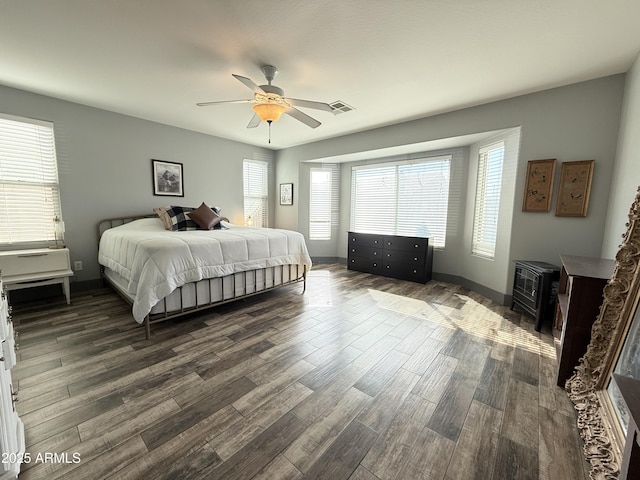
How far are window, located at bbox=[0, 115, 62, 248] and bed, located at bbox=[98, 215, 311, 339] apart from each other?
576 mm

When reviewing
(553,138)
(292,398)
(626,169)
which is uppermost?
(553,138)

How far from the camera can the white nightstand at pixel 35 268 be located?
9.27 ft

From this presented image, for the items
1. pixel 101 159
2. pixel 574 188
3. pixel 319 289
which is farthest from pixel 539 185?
pixel 101 159

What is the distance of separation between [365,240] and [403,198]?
3.55 ft

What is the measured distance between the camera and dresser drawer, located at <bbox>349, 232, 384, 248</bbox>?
4852 mm

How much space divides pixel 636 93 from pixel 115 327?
531 centimetres

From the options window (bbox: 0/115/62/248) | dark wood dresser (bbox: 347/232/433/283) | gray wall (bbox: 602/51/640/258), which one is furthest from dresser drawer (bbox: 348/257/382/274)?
window (bbox: 0/115/62/248)

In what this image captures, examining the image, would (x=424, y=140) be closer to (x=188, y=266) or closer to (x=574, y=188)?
(x=574, y=188)

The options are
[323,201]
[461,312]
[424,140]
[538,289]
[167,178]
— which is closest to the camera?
[538,289]

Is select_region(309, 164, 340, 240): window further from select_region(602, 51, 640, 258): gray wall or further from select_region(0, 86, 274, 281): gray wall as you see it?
select_region(602, 51, 640, 258): gray wall

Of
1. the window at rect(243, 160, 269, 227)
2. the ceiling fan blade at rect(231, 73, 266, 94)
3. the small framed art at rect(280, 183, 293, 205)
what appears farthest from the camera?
the small framed art at rect(280, 183, 293, 205)

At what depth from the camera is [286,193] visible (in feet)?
19.2

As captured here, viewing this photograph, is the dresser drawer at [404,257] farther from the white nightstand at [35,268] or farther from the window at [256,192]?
the white nightstand at [35,268]

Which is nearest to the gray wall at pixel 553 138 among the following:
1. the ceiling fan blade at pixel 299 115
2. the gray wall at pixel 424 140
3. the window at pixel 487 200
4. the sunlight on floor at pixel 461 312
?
the gray wall at pixel 424 140
